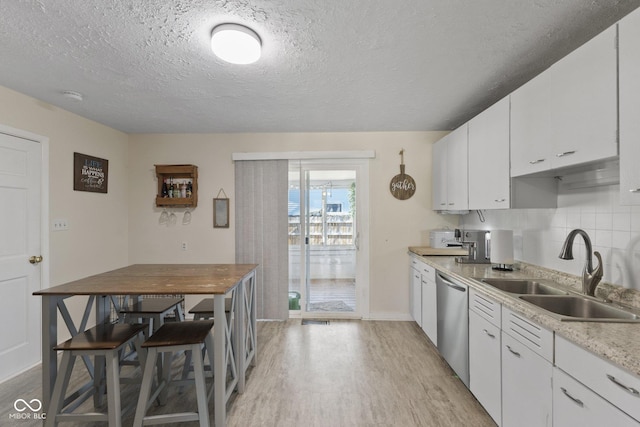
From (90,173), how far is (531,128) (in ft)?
13.7

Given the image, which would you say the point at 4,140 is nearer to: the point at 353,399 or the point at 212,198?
the point at 212,198

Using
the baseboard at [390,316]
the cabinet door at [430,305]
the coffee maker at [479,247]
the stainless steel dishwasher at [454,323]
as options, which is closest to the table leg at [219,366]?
the stainless steel dishwasher at [454,323]

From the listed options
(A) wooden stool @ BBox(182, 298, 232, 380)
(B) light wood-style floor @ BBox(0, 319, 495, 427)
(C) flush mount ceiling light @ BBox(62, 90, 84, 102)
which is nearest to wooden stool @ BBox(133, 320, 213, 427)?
(B) light wood-style floor @ BBox(0, 319, 495, 427)

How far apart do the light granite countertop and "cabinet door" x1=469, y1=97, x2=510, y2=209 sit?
59cm

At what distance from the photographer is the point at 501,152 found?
2.23 m

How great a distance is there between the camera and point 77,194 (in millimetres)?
3182

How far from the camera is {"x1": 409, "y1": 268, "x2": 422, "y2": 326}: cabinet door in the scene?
3.32 metres

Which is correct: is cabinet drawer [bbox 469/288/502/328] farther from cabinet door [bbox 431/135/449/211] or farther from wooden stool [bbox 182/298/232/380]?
wooden stool [bbox 182/298/232/380]

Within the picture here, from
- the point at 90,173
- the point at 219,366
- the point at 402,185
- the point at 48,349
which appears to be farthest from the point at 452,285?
the point at 90,173

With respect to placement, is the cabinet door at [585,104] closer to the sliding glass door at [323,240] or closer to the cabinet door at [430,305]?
the cabinet door at [430,305]

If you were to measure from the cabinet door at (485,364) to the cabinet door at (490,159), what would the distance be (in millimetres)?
886

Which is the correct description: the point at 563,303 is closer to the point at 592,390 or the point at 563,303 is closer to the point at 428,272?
the point at 592,390

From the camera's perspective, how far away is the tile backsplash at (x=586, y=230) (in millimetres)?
1651

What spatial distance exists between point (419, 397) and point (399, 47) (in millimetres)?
2457
